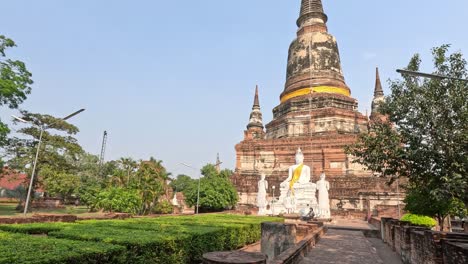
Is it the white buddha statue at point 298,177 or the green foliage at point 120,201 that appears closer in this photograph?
the green foliage at point 120,201

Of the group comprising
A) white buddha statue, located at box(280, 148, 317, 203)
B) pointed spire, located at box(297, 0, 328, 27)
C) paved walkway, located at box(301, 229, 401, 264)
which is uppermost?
pointed spire, located at box(297, 0, 328, 27)

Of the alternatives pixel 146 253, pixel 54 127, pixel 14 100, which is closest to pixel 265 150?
pixel 54 127

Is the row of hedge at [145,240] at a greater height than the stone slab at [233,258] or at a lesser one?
lesser

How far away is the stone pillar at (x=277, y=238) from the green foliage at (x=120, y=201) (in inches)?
569

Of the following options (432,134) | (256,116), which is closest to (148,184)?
(432,134)

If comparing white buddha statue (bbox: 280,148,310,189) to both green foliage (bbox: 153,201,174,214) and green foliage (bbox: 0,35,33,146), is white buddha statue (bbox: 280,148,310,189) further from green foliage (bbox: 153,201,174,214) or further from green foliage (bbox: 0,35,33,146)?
green foliage (bbox: 0,35,33,146)

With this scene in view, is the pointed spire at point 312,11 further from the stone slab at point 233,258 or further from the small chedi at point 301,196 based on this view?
the stone slab at point 233,258

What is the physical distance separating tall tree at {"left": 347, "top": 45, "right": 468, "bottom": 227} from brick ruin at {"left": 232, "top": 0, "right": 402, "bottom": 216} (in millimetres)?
20383

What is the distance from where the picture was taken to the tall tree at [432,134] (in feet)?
29.8

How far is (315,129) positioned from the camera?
36.3 meters

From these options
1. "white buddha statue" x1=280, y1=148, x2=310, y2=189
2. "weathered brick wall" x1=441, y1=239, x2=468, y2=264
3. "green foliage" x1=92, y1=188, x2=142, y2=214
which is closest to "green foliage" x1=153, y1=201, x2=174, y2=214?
"green foliage" x1=92, y1=188, x2=142, y2=214

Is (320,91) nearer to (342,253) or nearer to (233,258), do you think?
(342,253)

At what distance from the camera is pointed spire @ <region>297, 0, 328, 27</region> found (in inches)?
1657

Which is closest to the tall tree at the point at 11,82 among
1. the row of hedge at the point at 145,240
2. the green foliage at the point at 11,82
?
the green foliage at the point at 11,82
